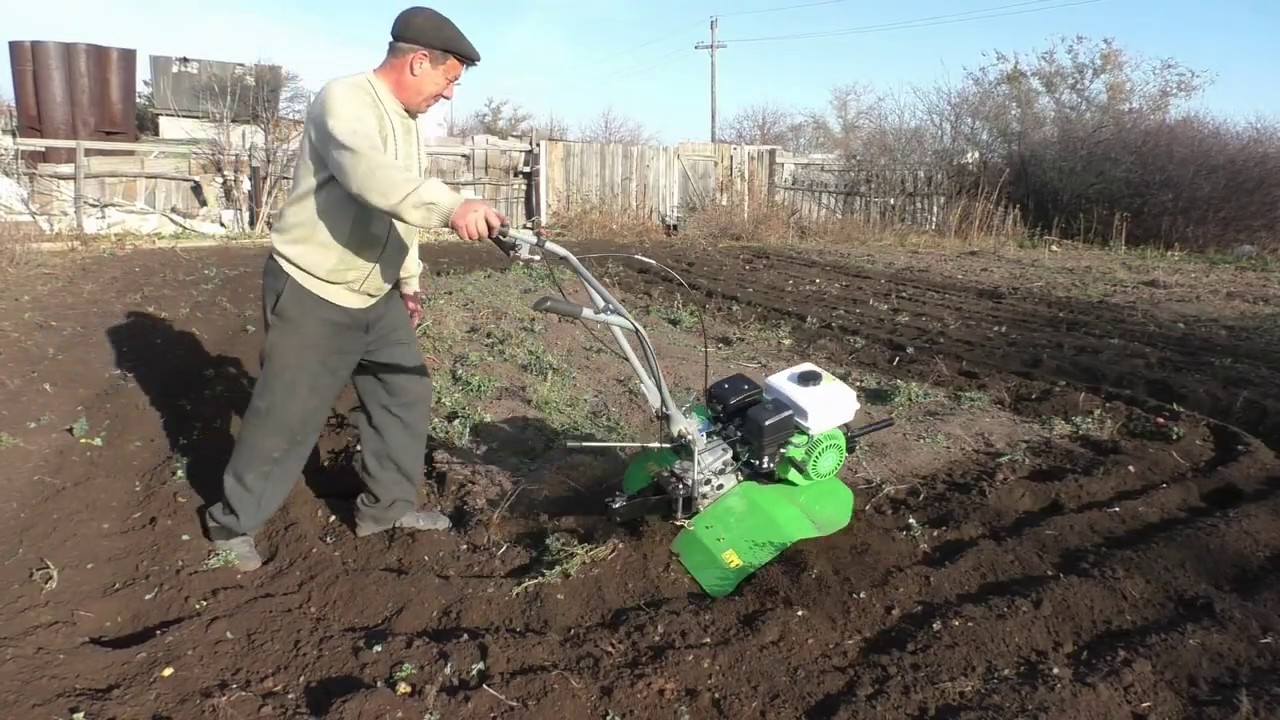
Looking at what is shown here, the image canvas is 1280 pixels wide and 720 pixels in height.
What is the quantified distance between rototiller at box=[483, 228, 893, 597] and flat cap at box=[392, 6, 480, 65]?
2.28ft

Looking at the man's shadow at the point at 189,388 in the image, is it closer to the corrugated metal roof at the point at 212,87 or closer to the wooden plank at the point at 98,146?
the wooden plank at the point at 98,146

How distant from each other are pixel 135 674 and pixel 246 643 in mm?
313

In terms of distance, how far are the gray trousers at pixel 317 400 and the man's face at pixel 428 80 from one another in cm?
74

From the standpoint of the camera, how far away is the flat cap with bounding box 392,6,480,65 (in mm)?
3143

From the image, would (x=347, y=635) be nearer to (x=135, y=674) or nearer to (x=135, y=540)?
(x=135, y=674)

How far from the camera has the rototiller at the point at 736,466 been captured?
10.6 feet

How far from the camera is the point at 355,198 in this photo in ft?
10.6

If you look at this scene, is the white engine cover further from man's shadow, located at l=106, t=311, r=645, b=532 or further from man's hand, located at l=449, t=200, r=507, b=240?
man's hand, located at l=449, t=200, r=507, b=240

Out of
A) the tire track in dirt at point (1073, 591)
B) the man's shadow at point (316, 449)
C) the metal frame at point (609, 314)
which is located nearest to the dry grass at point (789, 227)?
the man's shadow at point (316, 449)

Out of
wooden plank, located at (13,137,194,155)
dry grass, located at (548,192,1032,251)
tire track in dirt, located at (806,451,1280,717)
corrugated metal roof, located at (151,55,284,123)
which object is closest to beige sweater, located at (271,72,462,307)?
tire track in dirt, located at (806,451,1280,717)

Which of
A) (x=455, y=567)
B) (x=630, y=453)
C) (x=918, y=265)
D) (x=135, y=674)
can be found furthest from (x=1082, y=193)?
(x=135, y=674)

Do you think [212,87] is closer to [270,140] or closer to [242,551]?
[270,140]

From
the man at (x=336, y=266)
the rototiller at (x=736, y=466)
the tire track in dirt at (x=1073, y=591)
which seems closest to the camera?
the tire track in dirt at (x=1073, y=591)

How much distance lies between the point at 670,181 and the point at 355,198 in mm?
15437
